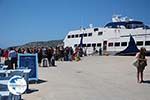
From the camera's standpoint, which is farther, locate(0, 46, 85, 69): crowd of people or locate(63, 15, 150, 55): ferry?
locate(63, 15, 150, 55): ferry

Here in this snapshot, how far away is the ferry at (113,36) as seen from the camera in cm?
4228

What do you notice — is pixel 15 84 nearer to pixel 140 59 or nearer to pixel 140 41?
pixel 140 59

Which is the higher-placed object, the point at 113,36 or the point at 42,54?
the point at 113,36

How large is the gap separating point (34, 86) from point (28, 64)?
3.86 feet

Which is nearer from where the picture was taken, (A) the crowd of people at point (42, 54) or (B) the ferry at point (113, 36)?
(A) the crowd of people at point (42, 54)

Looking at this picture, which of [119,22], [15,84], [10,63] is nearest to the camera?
[15,84]

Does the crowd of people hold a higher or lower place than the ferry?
lower

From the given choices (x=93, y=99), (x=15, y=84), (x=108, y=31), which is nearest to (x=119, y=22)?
(x=108, y=31)

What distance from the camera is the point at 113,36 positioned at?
1805 inches

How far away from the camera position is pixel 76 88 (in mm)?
12297

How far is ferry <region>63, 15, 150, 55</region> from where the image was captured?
42278 millimetres

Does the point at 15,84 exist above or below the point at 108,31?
below

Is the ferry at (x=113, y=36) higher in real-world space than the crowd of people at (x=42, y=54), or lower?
higher

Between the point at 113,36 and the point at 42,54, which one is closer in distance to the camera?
the point at 42,54
